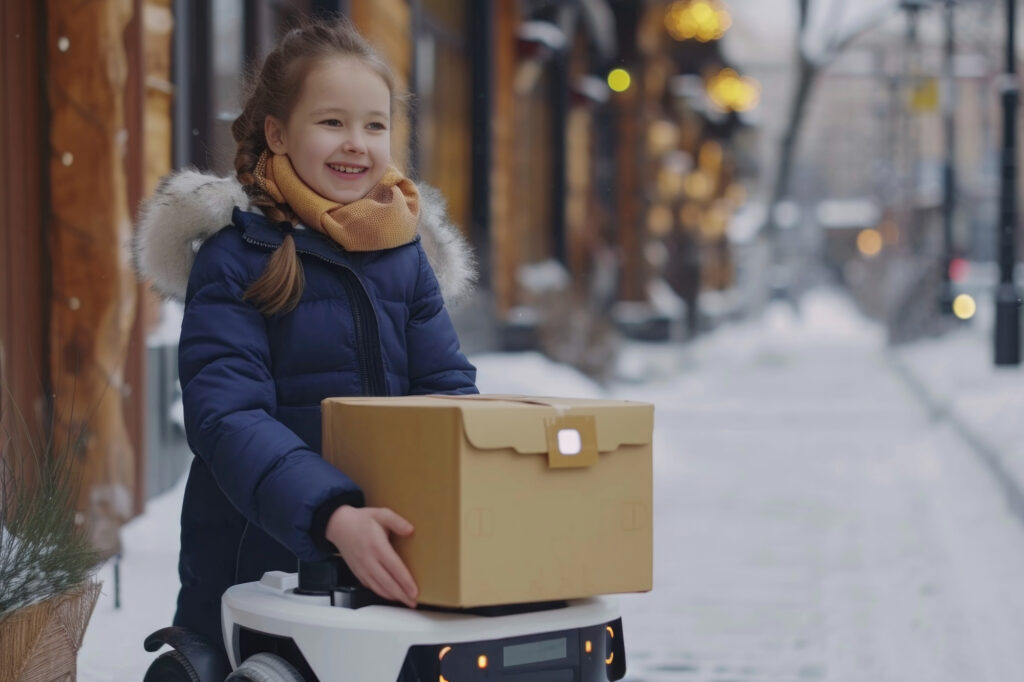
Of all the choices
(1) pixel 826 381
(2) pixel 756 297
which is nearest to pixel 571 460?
(1) pixel 826 381

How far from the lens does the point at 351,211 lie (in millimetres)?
3043

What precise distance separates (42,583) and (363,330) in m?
0.91

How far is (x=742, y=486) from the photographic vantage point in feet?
33.1

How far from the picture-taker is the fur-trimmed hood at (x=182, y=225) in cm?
312

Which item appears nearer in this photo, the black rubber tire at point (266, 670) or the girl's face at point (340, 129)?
the black rubber tire at point (266, 670)

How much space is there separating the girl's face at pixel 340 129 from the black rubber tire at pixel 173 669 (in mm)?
988

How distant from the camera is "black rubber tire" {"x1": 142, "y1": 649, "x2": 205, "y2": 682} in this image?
3.06 m

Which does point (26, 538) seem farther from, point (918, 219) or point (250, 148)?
point (918, 219)

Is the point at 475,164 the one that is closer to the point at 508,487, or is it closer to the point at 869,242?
the point at 508,487

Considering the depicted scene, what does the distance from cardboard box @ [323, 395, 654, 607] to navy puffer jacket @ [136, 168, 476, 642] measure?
0.36 ft

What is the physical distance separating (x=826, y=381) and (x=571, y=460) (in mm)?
18072

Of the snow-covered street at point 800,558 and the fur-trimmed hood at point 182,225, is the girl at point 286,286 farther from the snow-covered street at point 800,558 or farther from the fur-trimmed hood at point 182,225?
the snow-covered street at point 800,558

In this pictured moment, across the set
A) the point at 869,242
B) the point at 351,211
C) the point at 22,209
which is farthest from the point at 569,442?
the point at 869,242

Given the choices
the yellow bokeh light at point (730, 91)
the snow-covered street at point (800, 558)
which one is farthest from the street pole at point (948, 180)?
the snow-covered street at point (800, 558)
